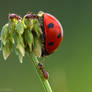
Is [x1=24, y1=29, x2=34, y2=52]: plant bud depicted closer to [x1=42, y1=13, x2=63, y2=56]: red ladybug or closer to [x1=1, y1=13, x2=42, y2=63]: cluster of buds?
[x1=1, y1=13, x2=42, y2=63]: cluster of buds

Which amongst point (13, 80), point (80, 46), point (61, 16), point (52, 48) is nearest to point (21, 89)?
point (13, 80)

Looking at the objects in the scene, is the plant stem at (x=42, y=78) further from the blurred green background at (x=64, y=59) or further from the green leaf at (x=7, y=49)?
the blurred green background at (x=64, y=59)

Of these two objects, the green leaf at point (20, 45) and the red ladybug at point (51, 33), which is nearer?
the green leaf at point (20, 45)

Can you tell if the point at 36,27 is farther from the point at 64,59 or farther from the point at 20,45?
the point at 64,59

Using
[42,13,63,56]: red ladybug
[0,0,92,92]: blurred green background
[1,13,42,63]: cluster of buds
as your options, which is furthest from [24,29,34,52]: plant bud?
[0,0,92,92]: blurred green background

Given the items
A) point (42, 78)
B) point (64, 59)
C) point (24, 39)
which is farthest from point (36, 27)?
point (64, 59)

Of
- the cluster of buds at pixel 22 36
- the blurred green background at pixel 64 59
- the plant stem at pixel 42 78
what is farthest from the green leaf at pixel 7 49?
the blurred green background at pixel 64 59
